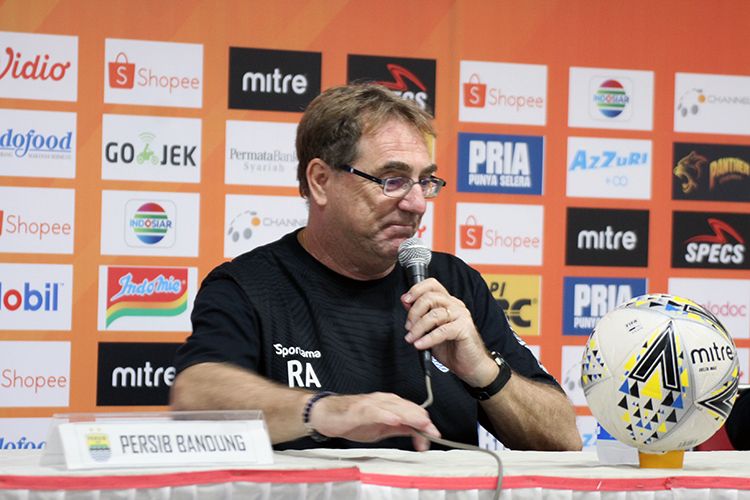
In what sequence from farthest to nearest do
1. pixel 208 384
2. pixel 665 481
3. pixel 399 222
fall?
pixel 399 222, pixel 208 384, pixel 665 481

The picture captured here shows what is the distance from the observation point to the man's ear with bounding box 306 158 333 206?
7.20 ft

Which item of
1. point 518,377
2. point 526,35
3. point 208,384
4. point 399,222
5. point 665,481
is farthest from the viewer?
point 526,35

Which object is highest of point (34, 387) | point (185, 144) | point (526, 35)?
point (526, 35)

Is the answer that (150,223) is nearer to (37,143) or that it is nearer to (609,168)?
(37,143)

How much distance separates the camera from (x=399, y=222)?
211 centimetres

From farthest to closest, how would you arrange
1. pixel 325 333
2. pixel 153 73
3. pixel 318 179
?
pixel 153 73
pixel 318 179
pixel 325 333

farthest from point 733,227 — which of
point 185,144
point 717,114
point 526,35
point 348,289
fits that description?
point 348,289

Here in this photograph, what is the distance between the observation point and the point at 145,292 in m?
3.63

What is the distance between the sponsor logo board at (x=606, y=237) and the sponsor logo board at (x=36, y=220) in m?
1.92

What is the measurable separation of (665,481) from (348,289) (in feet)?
3.27

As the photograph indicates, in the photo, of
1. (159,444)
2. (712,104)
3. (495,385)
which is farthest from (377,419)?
(712,104)

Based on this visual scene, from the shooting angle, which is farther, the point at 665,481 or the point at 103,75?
the point at 103,75

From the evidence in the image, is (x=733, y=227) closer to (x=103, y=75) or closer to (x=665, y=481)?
(x=103, y=75)

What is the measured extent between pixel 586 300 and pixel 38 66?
228 cm
